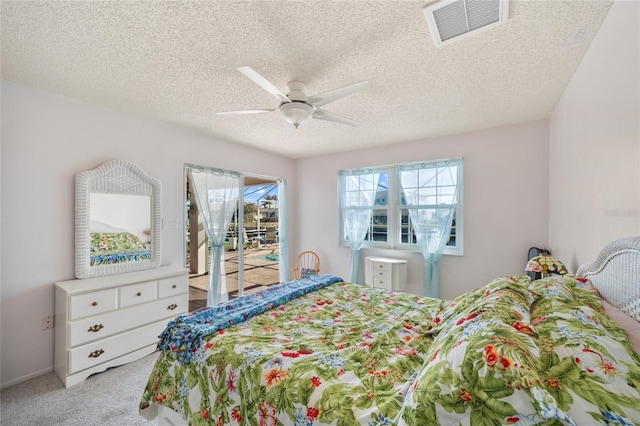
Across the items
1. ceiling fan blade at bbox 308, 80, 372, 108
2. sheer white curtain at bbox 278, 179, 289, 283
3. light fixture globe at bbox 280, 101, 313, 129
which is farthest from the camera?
sheer white curtain at bbox 278, 179, 289, 283

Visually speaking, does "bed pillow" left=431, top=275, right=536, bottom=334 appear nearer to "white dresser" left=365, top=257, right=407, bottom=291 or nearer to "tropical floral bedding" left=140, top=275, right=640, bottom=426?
"tropical floral bedding" left=140, top=275, right=640, bottom=426

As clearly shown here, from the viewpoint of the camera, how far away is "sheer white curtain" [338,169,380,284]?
440 centimetres

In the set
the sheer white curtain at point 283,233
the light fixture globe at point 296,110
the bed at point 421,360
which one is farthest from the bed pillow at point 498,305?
the sheer white curtain at point 283,233

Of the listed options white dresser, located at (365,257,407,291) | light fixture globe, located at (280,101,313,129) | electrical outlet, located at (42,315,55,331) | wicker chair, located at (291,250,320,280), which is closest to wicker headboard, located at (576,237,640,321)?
light fixture globe, located at (280,101,313,129)

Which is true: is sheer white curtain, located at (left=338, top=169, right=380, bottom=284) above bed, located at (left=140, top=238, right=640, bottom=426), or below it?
above

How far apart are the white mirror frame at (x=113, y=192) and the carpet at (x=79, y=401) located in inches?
36.0

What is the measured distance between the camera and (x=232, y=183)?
4082mm

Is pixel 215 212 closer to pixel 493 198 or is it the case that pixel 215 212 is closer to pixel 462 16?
pixel 462 16

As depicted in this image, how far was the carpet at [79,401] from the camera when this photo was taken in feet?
5.99

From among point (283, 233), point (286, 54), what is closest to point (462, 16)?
point (286, 54)

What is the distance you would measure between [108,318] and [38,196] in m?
1.25

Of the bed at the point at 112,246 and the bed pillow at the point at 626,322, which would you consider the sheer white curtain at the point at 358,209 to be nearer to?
the bed at the point at 112,246

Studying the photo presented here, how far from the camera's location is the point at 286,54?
6.06 ft

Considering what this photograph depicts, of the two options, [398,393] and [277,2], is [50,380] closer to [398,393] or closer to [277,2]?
[398,393]
